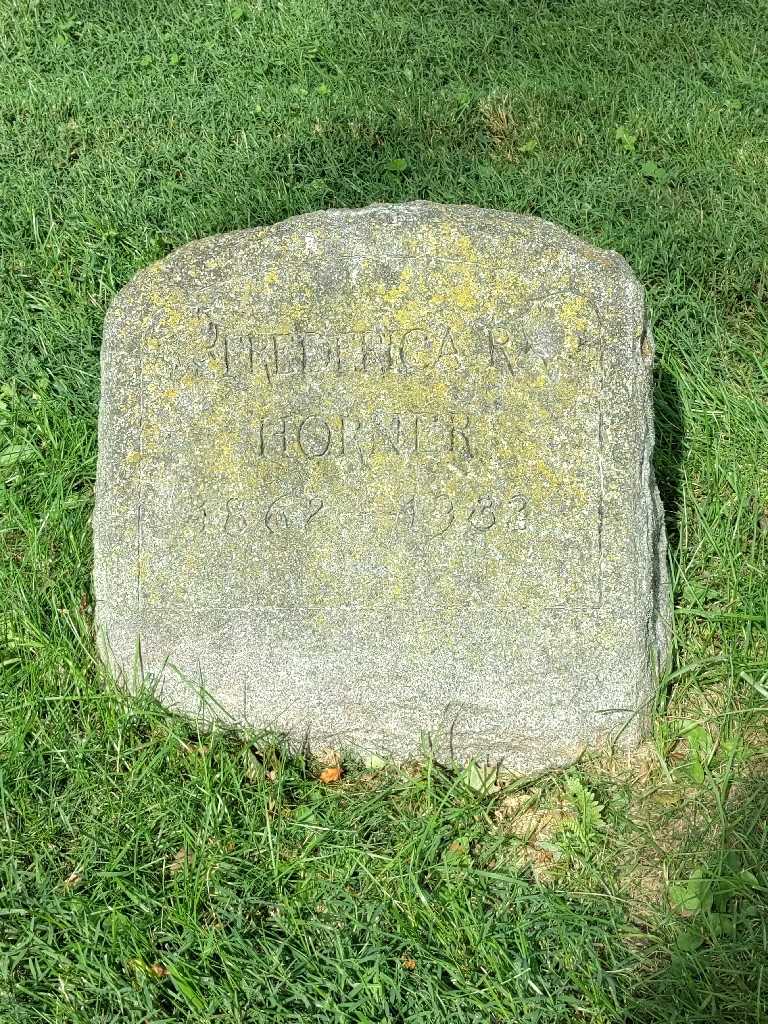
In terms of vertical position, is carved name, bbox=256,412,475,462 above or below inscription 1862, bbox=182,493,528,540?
above

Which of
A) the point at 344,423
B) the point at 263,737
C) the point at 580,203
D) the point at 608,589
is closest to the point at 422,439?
the point at 344,423

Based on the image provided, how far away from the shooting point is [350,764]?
8.27 feet

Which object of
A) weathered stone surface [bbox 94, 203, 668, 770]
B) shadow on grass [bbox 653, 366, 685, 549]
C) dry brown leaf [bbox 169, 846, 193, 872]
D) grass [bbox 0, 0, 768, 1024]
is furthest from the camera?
shadow on grass [bbox 653, 366, 685, 549]

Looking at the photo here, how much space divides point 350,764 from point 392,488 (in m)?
0.69

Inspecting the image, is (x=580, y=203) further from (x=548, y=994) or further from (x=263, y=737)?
(x=548, y=994)

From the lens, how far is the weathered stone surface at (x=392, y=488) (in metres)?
2.39

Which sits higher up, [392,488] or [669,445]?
[392,488]

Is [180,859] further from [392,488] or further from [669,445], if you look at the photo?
[669,445]

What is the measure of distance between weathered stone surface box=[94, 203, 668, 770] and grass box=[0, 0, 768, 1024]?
0.18 metres

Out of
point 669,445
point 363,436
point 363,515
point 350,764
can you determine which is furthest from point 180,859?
point 669,445

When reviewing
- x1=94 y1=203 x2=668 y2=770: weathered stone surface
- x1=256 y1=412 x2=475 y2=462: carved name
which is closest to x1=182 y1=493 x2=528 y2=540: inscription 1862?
x1=94 y1=203 x2=668 y2=770: weathered stone surface

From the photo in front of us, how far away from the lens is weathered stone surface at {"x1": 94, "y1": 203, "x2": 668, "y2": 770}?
2391 millimetres

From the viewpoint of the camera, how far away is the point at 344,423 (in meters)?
2.46

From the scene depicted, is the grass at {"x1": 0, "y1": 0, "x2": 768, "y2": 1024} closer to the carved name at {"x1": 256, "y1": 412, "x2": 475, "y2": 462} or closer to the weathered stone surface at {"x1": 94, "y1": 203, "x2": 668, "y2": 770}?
the weathered stone surface at {"x1": 94, "y1": 203, "x2": 668, "y2": 770}
